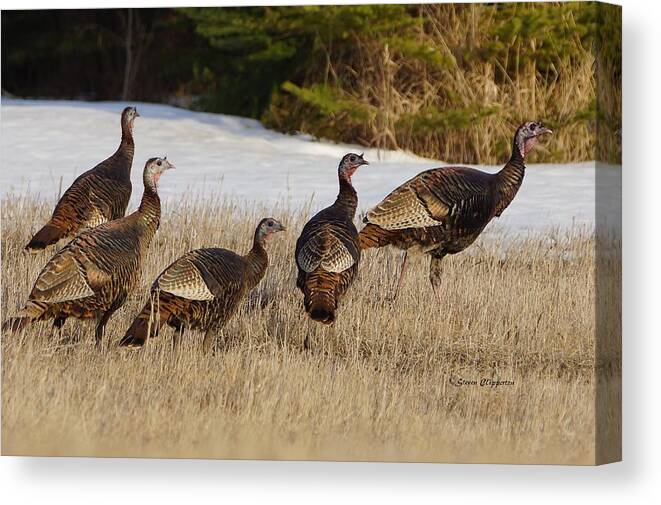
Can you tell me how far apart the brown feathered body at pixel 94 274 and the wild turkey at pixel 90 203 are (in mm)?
499

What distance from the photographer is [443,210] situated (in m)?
8.77

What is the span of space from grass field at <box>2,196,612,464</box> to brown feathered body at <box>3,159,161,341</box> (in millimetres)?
217

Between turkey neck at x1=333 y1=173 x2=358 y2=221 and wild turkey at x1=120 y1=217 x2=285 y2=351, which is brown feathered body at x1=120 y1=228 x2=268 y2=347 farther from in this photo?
turkey neck at x1=333 y1=173 x2=358 y2=221

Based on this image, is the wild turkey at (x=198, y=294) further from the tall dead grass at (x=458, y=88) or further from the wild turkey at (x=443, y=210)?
the tall dead grass at (x=458, y=88)

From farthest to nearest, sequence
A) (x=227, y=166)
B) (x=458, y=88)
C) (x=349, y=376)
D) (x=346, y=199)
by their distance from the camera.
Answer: (x=458, y=88) < (x=227, y=166) < (x=346, y=199) < (x=349, y=376)

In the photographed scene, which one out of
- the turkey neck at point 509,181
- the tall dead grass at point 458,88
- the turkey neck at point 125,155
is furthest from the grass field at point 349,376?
the tall dead grass at point 458,88

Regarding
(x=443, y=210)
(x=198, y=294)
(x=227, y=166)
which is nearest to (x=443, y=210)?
(x=443, y=210)

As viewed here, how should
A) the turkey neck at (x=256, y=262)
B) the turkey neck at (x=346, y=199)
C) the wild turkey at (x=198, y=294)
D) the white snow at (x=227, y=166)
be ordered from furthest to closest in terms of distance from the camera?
the white snow at (x=227, y=166)
the turkey neck at (x=346, y=199)
the turkey neck at (x=256, y=262)
the wild turkey at (x=198, y=294)

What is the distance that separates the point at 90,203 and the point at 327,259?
1.77 m

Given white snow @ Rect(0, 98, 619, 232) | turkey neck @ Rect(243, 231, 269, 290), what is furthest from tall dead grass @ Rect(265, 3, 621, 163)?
turkey neck @ Rect(243, 231, 269, 290)

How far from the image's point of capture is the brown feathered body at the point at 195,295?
8328 mm

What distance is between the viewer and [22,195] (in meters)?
9.52

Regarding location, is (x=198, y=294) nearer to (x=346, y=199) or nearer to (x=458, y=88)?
(x=346, y=199)

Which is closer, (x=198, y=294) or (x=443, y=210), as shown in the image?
(x=198, y=294)
